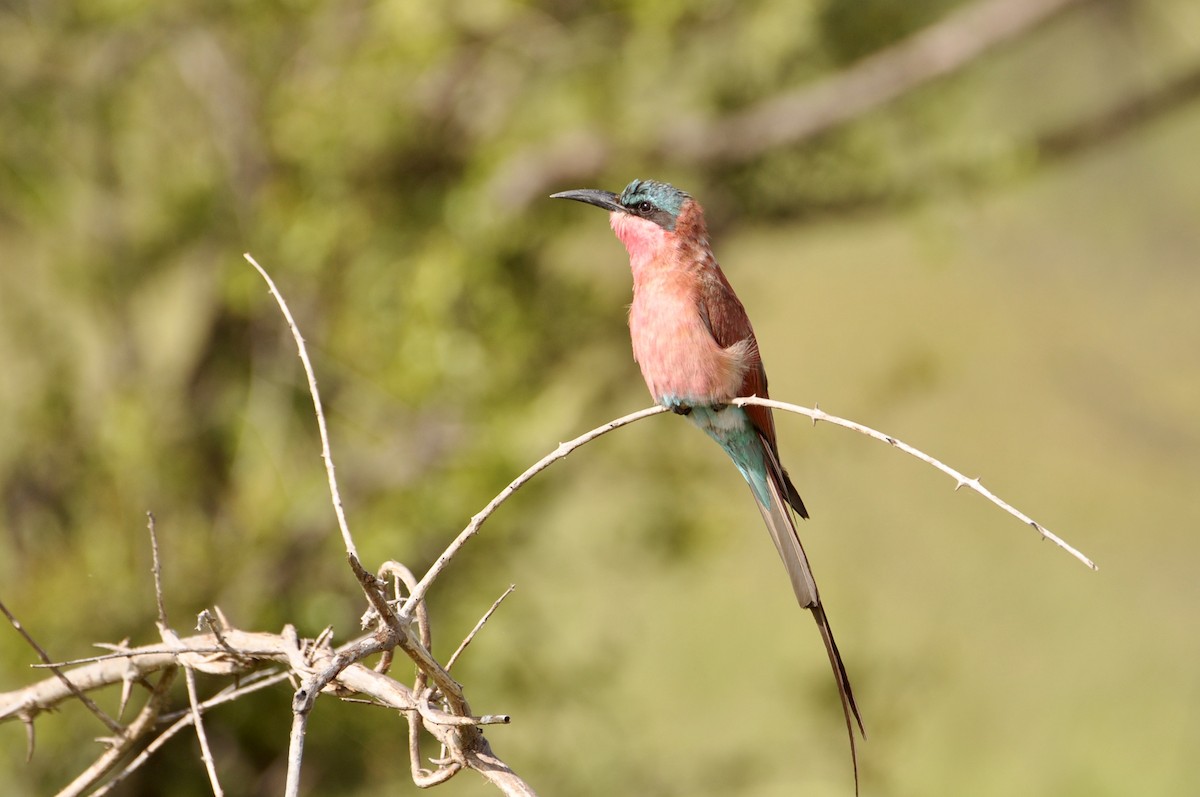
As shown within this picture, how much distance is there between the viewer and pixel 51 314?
16.4ft

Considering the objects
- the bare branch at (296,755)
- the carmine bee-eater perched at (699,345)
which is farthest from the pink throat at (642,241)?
the bare branch at (296,755)

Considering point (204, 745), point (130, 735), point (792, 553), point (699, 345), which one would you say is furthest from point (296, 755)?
point (699, 345)

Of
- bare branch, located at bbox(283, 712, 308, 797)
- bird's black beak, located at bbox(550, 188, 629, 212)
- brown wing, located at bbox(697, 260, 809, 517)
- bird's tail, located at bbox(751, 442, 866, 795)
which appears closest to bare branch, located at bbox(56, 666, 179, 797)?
bare branch, located at bbox(283, 712, 308, 797)

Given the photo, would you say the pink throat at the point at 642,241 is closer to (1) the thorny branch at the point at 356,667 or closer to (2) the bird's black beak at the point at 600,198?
(2) the bird's black beak at the point at 600,198

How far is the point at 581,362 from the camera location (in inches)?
200

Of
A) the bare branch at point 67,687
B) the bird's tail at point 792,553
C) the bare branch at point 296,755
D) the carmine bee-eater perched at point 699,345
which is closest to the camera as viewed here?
the bare branch at point 296,755

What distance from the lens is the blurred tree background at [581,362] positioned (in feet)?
14.5

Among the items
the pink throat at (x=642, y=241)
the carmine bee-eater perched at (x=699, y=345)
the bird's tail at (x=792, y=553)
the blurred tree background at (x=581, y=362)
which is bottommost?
the bird's tail at (x=792, y=553)

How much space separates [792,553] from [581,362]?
3439 mm

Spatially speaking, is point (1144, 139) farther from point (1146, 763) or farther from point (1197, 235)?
point (1146, 763)

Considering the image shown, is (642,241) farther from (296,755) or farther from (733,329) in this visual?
(296,755)

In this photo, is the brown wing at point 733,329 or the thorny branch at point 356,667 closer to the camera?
the thorny branch at point 356,667

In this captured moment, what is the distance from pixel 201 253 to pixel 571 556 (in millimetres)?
1955

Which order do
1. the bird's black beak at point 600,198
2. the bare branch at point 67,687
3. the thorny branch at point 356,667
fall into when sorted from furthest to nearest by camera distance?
1. the bird's black beak at point 600,198
2. the bare branch at point 67,687
3. the thorny branch at point 356,667
